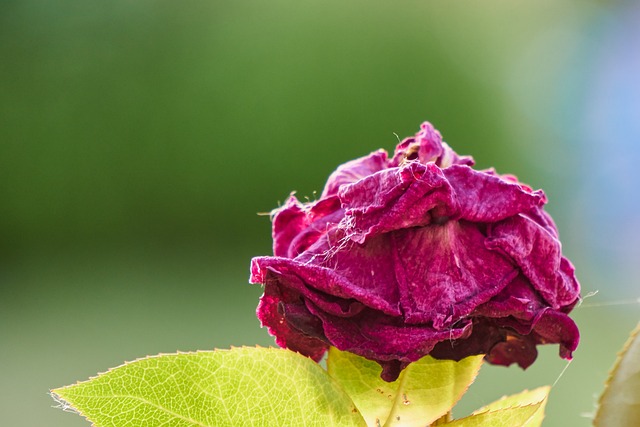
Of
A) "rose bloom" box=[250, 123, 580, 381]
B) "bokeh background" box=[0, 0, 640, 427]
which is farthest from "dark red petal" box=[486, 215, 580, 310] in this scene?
"bokeh background" box=[0, 0, 640, 427]

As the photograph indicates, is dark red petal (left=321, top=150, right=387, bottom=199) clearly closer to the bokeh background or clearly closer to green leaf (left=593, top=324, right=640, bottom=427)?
green leaf (left=593, top=324, right=640, bottom=427)

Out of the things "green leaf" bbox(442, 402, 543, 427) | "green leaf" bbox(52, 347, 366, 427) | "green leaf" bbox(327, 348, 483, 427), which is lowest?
"green leaf" bbox(442, 402, 543, 427)

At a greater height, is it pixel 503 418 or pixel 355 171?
pixel 355 171

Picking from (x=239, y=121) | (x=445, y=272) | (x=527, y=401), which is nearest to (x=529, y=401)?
(x=527, y=401)

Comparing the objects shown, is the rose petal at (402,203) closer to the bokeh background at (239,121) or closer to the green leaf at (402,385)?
the green leaf at (402,385)

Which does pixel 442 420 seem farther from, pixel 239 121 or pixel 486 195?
pixel 239 121

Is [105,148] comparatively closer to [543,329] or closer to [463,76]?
[463,76]
